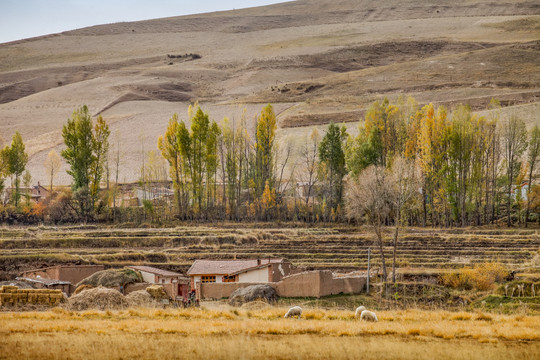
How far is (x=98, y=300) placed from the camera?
94.5 ft

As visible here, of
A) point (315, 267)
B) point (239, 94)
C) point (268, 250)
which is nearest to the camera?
point (315, 267)

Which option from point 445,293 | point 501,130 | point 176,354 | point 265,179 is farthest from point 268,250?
point 176,354

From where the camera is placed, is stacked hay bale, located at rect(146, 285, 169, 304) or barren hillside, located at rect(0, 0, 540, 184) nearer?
stacked hay bale, located at rect(146, 285, 169, 304)

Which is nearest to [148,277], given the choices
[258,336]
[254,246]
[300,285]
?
[300,285]

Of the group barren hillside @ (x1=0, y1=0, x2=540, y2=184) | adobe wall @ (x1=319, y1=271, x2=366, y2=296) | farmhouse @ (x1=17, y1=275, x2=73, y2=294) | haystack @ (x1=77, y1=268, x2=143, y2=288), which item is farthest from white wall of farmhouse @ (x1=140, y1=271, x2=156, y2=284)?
barren hillside @ (x1=0, y1=0, x2=540, y2=184)

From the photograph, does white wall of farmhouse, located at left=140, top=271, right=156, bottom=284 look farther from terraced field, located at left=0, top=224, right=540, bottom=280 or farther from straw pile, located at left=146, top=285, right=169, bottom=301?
straw pile, located at left=146, top=285, right=169, bottom=301

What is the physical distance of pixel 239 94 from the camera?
524ft

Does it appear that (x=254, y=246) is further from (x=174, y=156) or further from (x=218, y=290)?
(x=174, y=156)

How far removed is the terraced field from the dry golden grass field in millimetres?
20178

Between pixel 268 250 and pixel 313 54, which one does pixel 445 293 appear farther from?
pixel 313 54

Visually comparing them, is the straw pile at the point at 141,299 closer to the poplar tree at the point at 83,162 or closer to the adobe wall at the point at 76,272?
the adobe wall at the point at 76,272

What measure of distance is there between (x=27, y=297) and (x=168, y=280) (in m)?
13.3

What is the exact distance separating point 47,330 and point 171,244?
33905mm

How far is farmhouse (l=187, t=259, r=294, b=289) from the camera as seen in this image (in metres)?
39.2
